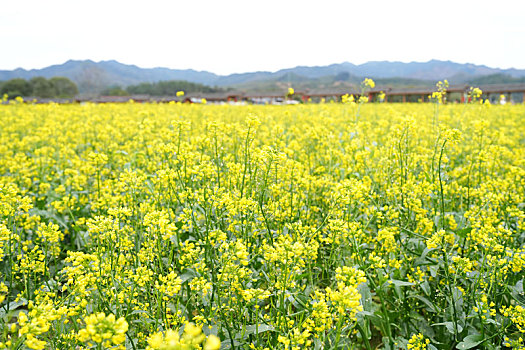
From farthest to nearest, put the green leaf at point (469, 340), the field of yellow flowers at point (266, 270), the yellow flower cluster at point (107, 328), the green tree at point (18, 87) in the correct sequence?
the green tree at point (18, 87) < the green leaf at point (469, 340) < the field of yellow flowers at point (266, 270) < the yellow flower cluster at point (107, 328)

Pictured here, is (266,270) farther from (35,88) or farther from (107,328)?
(35,88)

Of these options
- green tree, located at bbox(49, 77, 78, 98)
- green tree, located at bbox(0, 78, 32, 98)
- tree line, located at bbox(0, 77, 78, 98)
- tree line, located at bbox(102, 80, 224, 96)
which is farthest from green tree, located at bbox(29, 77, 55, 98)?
tree line, located at bbox(102, 80, 224, 96)

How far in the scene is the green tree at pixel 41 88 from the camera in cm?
8388

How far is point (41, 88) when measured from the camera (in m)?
85.9

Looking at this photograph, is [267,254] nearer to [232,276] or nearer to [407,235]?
[232,276]

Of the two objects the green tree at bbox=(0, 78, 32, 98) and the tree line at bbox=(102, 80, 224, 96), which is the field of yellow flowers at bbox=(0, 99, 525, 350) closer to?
the tree line at bbox=(102, 80, 224, 96)

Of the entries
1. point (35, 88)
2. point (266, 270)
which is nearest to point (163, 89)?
point (35, 88)

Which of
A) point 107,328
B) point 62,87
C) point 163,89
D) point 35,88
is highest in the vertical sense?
point 62,87

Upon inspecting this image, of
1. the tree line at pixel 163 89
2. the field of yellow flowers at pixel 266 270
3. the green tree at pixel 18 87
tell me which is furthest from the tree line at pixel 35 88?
the field of yellow flowers at pixel 266 270

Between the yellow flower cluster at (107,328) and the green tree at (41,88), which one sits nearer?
the yellow flower cluster at (107,328)

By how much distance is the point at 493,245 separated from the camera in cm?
260

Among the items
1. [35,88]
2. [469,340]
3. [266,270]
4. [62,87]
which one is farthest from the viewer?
[62,87]

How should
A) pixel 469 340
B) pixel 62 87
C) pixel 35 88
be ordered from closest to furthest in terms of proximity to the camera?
pixel 469 340 < pixel 35 88 < pixel 62 87

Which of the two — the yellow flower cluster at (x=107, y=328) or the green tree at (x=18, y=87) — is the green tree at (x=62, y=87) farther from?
the yellow flower cluster at (x=107, y=328)
